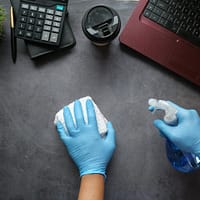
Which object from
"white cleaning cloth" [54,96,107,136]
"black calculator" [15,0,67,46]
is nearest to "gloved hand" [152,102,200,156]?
"white cleaning cloth" [54,96,107,136]

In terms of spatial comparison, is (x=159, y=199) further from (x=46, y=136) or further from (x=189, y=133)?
(x=46, y=136)

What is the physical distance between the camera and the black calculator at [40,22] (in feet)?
2.70

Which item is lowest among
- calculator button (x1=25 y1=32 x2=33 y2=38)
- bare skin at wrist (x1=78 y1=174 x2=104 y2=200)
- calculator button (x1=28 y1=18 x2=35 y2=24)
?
bare skin at wrist (x1=78 y1=174 x2=104 y2=200)

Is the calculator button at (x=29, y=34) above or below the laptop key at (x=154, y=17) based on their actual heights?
below

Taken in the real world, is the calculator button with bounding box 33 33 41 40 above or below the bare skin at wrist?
above

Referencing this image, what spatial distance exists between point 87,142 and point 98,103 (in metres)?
0.10

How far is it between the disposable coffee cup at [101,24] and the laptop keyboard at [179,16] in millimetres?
95

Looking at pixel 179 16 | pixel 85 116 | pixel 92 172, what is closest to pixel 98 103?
pixel 85 116

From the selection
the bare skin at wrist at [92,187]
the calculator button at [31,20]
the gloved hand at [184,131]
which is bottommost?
the bare skin at wrist at [92,187]

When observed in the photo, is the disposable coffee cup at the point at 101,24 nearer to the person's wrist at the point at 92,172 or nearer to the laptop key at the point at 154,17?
the laptop key at the point at 154,17

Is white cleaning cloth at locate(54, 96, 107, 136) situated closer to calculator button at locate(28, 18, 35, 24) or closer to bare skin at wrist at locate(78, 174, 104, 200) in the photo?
bare skin at wrist at locate(78, 174, 104, 200)

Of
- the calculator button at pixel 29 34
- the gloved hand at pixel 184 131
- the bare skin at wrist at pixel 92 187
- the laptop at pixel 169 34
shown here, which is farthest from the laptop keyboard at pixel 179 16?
the bare skin at wrist at pixel 92 187

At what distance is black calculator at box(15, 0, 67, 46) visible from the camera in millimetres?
823

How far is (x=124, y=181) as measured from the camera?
2.72 feet
